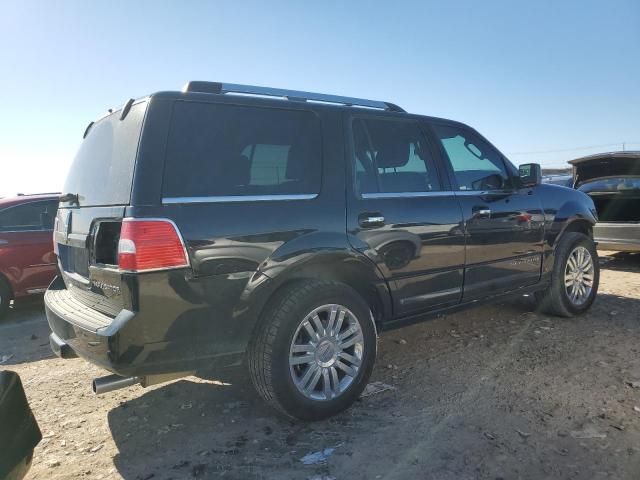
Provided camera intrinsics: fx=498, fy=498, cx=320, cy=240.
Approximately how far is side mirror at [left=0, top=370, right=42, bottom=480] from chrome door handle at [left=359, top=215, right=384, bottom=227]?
6.89ft

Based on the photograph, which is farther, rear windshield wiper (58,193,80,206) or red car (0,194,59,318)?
red car (0,194,59,318)

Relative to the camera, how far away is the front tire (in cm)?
289

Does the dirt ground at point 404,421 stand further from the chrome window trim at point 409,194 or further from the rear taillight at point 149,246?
the chrome window trim at point 409,194

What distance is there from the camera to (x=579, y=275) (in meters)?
5.26

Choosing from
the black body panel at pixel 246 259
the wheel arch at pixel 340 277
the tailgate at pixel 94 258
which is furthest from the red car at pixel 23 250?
the wheel arch at pixel 340 277

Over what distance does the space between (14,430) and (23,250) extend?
16.9ft

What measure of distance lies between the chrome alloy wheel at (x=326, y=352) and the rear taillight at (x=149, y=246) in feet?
2.89

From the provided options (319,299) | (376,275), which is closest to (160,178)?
(319,299)

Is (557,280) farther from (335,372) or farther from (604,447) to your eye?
(335,372)

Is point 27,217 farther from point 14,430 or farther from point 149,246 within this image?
point 14,430

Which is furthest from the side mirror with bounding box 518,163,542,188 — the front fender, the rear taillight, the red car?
the red car

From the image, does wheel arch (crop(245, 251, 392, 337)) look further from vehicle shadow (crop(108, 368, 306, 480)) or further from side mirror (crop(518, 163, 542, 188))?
side mirror (crop(518, 163, 542, 188))

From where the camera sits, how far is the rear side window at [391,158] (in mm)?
3490

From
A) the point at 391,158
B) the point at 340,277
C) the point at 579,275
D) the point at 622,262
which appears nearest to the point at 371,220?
the point at 340,277
